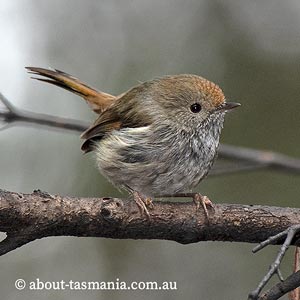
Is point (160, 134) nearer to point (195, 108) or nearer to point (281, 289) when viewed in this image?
point (195, 108)

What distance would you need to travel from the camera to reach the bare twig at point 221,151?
4168 mm

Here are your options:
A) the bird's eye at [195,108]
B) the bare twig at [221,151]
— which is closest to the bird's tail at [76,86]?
the bare twig at [221,151]

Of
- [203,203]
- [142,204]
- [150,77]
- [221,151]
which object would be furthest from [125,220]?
[150,77]

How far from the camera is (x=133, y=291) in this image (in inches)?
345

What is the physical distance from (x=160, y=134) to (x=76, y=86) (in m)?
0.97

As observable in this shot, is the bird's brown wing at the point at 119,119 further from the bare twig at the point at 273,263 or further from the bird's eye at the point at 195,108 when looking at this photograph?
the bare twig at the point at 273,263

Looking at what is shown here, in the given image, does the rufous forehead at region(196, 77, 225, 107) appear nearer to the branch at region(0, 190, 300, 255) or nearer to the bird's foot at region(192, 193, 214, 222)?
the bird's foot at region(192, 193, 214, 222)

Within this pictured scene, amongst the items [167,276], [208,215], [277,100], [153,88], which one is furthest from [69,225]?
[277,100]

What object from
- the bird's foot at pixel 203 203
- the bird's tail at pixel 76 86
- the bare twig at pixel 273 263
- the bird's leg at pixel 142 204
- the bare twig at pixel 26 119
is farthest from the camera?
the bird's tail at pixel 76 86

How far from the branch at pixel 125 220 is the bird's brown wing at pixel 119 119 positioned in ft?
3.90

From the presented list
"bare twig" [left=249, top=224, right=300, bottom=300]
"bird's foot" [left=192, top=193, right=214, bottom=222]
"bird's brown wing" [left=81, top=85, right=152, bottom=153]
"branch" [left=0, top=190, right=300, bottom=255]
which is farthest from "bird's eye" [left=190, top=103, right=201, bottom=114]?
"bare twig" [left=249, top=224, right=300, bottom=300]

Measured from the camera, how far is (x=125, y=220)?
11.8 feet

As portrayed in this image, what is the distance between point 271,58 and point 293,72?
55 centimetres

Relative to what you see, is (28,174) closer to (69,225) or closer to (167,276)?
(167,276)
